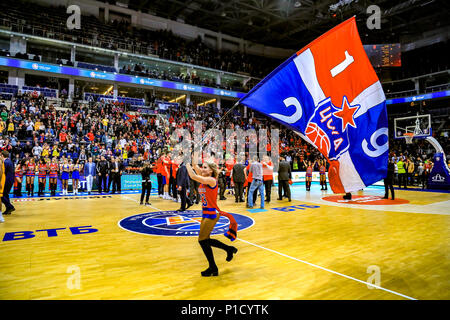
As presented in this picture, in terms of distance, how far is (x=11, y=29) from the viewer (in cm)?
2462

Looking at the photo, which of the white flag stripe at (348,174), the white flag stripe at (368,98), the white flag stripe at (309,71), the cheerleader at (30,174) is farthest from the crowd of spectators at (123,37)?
the white flag stripe at (348,174)

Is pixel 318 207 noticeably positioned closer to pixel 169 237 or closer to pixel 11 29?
pixel 169 237

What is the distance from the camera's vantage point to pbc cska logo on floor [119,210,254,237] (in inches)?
247

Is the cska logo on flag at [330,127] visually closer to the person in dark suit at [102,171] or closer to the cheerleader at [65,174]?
the person in dark suit at [102,171]

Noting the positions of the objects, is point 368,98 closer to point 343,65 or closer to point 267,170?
point 343,65

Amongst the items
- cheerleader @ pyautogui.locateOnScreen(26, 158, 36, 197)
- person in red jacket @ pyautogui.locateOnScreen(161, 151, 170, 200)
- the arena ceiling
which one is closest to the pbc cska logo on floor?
person in red jacket @ pyautogui.locateOnScreen(161, 151, 170, 200)

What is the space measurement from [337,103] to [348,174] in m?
1.26

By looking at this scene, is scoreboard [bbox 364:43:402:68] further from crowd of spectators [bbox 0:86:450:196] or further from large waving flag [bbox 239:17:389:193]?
large waving flag [bbox 239:17:389:193]

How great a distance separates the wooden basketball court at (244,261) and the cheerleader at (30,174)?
5.21m

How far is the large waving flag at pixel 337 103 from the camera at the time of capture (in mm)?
4570

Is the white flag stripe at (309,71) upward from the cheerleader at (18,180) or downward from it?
upward
